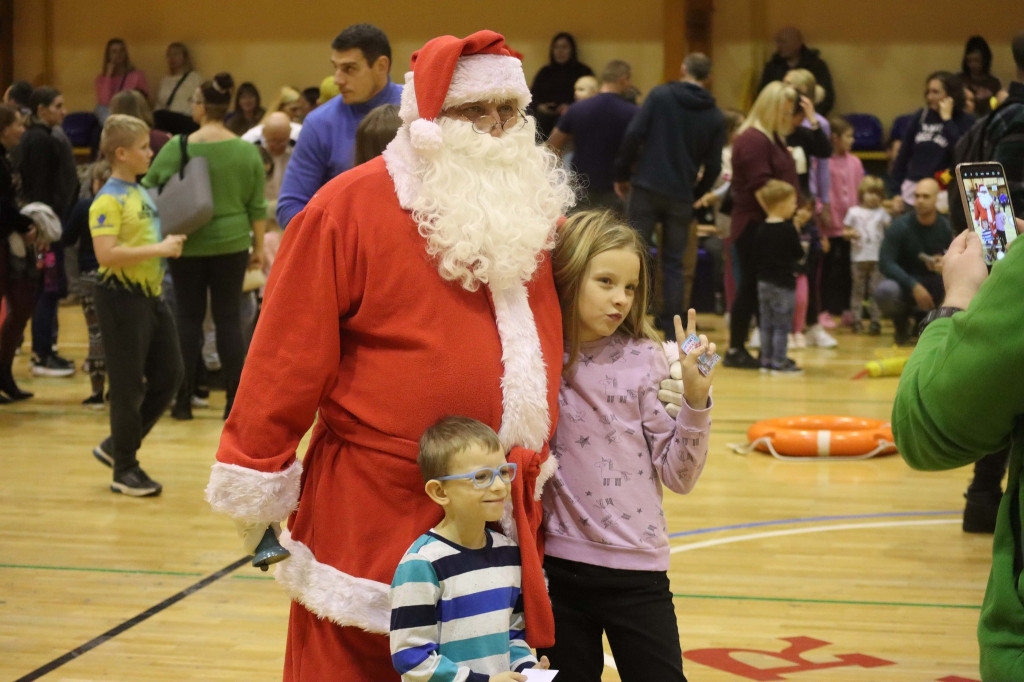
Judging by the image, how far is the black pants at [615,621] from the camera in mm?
2402

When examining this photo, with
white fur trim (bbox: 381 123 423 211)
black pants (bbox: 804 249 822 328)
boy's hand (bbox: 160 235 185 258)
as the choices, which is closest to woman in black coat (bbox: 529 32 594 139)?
black pants (bbox: 804 249 822 328)

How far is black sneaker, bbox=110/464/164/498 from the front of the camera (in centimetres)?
534

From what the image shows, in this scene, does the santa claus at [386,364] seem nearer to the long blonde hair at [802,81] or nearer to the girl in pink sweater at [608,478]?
the girl in pink sweater at [608,478]

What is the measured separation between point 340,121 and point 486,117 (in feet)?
8.16

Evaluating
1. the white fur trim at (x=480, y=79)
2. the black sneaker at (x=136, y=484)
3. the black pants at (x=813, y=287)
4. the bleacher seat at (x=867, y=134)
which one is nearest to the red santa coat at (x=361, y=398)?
the white fur trim at (x=480, y=79)

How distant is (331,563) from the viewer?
223cm

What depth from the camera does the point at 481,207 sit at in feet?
7.50

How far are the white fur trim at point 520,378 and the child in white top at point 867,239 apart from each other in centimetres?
869

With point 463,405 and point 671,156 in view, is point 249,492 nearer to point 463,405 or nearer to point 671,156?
point 463,405

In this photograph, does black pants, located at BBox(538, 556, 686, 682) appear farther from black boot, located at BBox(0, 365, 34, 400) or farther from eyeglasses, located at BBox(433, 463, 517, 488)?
black boot, located at BBox(0, 365, 34, 400)

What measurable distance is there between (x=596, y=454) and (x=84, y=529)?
315cm

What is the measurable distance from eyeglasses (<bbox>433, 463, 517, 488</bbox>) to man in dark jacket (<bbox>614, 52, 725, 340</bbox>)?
599 centimetres

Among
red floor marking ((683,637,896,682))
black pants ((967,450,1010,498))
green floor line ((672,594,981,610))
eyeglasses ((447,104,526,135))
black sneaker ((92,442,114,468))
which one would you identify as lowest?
black sneaker ((92,442,114,468))

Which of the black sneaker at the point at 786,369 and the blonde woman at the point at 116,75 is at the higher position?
the blonde woman at the point at 116,75
